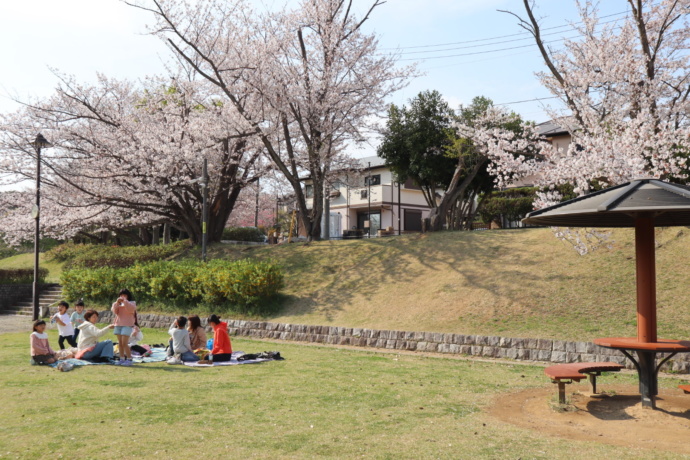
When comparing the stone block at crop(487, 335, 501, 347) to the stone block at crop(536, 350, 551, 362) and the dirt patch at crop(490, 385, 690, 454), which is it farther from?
the dirt patch at crop(490, 385, 690, 454)

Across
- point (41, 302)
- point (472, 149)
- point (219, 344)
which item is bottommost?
point (41, 302)

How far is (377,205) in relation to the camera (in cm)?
4288

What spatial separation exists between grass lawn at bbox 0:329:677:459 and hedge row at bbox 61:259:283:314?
6.97 metres

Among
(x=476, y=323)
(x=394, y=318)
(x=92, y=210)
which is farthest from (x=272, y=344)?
(x=92, y=210)

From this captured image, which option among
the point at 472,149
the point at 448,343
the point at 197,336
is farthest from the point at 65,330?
the point at 472,149

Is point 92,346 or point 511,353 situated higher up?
point 92,346

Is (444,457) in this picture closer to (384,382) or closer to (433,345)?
(384,382)

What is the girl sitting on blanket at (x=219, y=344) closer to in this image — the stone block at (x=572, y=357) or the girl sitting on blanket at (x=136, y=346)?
the girl sitting on blanket at (x=136, y=346)

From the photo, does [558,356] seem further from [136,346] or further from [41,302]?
[41,302]

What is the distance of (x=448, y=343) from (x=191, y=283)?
32.6 feet

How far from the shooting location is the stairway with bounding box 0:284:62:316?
78.0 feet

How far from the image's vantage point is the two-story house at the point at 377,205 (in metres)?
42.6

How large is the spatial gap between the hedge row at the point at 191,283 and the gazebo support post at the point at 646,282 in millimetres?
12470

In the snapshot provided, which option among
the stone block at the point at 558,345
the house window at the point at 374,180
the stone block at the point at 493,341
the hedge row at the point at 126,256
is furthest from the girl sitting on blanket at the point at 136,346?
the house window at the point at 374,180
